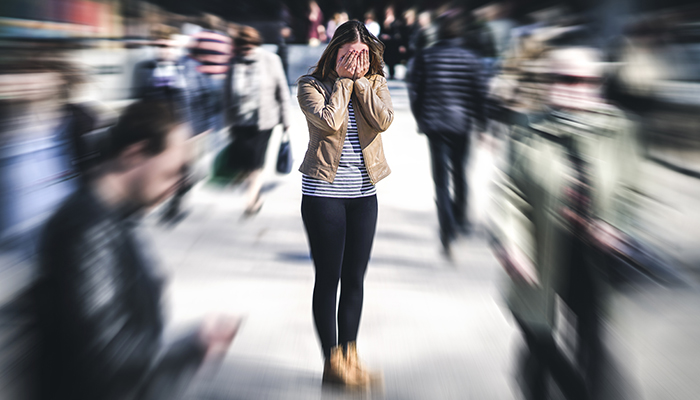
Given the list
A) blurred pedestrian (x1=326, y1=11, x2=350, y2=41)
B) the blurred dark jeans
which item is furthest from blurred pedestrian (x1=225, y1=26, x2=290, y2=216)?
blurred pedestrian (x1=326, y1=11, x2=350, y2=41)

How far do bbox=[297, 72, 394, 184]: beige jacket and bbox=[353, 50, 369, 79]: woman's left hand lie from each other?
0.02m

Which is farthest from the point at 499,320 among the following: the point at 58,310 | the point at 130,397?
the point at 58,310

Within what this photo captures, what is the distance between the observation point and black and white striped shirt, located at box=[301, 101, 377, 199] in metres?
1.99

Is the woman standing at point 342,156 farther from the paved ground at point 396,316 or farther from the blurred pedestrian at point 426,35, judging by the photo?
the blurred pedestrian at point 426,35

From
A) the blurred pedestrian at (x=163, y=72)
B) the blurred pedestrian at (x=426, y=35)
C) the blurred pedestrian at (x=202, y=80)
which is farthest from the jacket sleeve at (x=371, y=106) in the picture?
the blurred pedestrian at (x=202, y=80)

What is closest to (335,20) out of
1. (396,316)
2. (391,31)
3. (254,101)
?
(391,31)

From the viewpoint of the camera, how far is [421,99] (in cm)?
404

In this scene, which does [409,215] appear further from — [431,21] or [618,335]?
[618,335]

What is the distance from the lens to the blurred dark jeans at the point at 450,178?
3982 mm

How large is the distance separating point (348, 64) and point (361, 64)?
0.05 m

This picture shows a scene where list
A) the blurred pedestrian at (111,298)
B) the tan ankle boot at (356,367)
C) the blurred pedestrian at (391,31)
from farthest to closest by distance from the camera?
the blurred pedestrian at (391,31), the tan ankle boot at (356,367), the blurred pedestrian at (111,298)

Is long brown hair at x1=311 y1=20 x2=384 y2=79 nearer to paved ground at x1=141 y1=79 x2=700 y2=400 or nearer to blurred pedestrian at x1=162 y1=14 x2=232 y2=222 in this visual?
paved ground at x1=141 y1=79 x2=700 y2=400

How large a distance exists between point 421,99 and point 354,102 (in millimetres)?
2121

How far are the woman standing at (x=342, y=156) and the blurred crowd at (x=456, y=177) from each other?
75 cm
